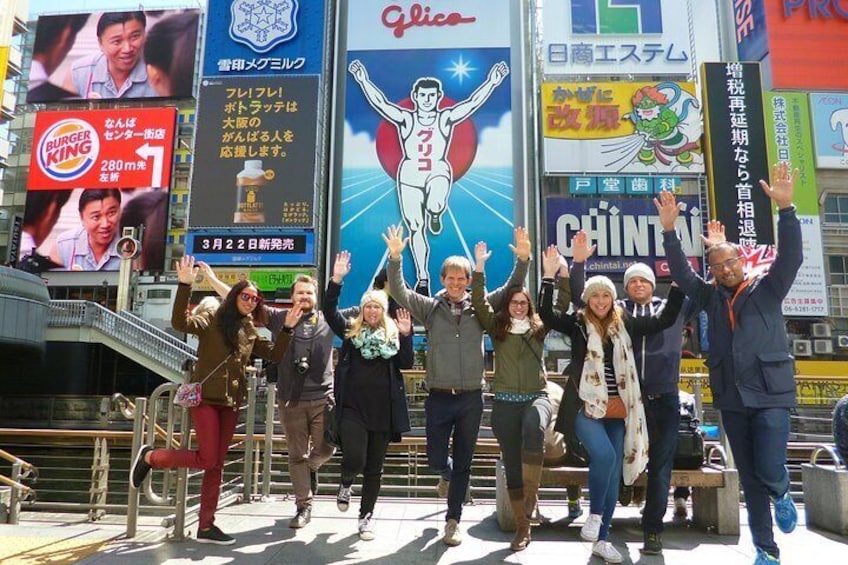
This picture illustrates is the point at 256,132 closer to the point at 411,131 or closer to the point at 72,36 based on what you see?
the point at 411,131

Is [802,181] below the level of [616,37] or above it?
below

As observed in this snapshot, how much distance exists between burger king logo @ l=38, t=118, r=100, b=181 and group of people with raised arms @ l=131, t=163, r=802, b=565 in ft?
97.5

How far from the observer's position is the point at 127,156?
29078 mm

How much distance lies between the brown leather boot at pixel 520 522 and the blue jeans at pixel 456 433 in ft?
1.16

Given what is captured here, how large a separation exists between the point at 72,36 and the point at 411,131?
20.6m

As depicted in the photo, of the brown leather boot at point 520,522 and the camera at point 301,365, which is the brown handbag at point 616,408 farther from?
the camera at point 301,365

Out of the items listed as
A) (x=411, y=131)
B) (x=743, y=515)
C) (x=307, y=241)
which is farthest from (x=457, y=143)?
(x=743, y=515)

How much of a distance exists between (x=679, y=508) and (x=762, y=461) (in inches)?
69.2

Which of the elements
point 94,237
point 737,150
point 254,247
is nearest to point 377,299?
point 254,247

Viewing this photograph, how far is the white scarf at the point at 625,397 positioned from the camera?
3588 mm

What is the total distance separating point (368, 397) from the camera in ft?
13.3

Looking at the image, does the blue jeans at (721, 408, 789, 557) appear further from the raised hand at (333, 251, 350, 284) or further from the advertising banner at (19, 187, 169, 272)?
the advertising banner at (19, 187, 169, 272)

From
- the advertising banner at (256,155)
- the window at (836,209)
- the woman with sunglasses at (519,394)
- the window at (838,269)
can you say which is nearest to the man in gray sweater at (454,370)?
the woman with sunglasses at (519,394)

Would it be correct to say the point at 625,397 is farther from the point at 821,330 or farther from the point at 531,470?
the point at 821,330
